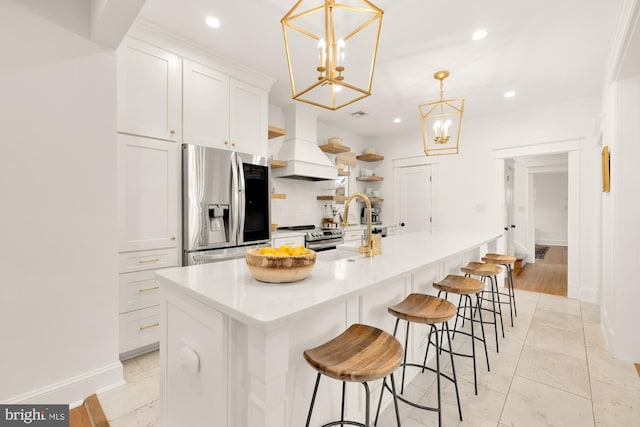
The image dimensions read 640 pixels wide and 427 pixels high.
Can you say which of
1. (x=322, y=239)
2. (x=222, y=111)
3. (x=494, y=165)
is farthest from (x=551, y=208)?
(x=222, y=111)

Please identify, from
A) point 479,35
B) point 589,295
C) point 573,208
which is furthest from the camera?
point 573,208

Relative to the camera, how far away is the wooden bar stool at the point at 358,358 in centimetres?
95

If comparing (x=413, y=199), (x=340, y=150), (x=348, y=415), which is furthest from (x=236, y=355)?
A: (x=413, y=199)

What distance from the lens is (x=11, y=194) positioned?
1543mm

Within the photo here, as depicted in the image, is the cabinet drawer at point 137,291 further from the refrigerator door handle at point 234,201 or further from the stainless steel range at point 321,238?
the stainless steel range at point 321,238

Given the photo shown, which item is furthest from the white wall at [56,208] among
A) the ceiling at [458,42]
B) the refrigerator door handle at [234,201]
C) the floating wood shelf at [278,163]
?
the floating wood shelf at [278,163]

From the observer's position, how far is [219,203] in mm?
2709

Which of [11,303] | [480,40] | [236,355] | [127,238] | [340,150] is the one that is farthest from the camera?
[340,150]

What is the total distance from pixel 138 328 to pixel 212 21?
2.54 metres

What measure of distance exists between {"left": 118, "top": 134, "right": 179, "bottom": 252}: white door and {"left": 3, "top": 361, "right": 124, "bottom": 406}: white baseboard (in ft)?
2.79

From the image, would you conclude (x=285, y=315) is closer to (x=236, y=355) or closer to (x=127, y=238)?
(x=236, y=355)

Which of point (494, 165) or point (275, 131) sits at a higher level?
point (275, 131)

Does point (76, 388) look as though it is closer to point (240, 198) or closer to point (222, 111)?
point (240, 198)

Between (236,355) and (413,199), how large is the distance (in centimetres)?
498
